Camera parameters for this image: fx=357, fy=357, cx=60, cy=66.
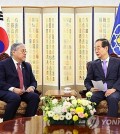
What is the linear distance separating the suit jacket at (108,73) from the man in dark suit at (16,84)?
2.80 ft

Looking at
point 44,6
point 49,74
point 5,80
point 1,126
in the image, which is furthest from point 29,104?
point 44,6

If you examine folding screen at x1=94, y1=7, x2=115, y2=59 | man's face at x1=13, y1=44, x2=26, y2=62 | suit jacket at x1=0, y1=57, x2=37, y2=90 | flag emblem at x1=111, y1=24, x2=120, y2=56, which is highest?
folding screen at x1=94, y1=7, x2=115, y2=59

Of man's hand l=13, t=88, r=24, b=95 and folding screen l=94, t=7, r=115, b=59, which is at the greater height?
folding screen l=94, t=7, r=115, b=59

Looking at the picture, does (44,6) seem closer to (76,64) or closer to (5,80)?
(76,64)

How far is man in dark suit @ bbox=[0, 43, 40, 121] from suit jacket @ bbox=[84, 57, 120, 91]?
855 mm

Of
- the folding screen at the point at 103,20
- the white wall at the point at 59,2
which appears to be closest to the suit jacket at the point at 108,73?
the folding screen at the point at 103,20

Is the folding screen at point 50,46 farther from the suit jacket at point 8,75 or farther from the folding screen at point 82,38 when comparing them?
the suit jacket at point 8,75

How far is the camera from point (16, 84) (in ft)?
17.3

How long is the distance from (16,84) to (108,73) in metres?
1.36

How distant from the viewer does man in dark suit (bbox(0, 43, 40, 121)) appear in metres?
5.03

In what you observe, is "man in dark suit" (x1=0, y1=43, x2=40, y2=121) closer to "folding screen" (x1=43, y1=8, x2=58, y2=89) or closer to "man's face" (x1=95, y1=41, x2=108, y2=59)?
"man's face" (x1=95, y1=41, x2=108, y2=59)

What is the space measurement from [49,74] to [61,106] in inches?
143

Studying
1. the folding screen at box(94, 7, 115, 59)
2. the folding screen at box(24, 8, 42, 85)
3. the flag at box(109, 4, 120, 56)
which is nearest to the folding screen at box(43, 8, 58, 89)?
the folding screen at box(24, 8, 42, 85)

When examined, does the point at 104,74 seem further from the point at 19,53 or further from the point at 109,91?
the point at 19,53
